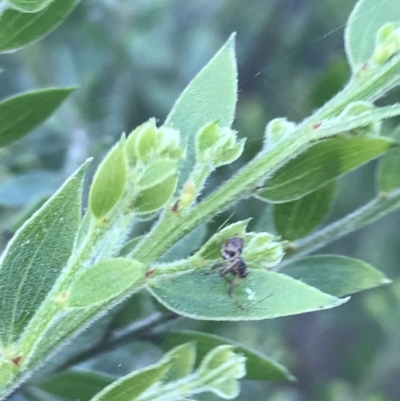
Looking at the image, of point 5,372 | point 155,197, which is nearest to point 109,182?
point 155,197

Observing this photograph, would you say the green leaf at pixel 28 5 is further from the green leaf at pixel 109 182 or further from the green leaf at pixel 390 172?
the green leaf at pixel 390 172

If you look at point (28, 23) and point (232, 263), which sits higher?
point (28, 23)

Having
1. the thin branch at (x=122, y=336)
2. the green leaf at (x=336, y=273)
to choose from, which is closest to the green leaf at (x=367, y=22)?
the green leaf at (x=336, y=273)

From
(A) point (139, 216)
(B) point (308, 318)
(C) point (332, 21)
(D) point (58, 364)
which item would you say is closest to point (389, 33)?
(A) point (139, 216)

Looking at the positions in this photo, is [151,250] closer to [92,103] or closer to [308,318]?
[92,103]

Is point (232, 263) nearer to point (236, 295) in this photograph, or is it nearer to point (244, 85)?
point (236, 295)
